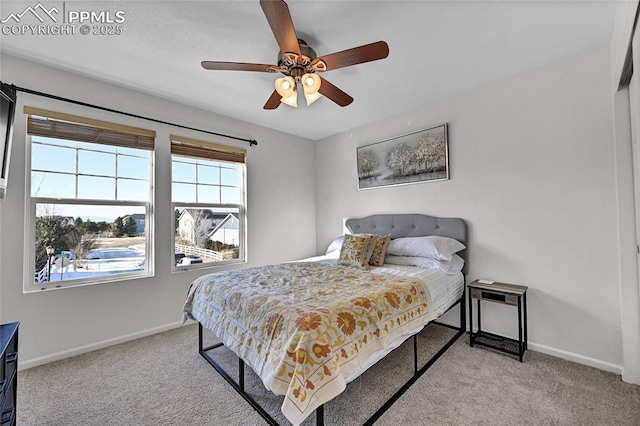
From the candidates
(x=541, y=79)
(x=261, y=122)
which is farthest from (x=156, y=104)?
(x=541, y=79)

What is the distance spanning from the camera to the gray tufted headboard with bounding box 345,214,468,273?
294 cm

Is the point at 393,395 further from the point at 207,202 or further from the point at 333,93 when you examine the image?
the point at 207,202

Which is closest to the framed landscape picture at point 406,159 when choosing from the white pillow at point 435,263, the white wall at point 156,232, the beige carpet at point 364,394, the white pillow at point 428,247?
the white pillow at point 428,247

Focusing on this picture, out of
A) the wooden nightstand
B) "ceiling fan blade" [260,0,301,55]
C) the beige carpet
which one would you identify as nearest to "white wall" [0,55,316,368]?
the beige carpet

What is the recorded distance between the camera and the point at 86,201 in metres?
2.62

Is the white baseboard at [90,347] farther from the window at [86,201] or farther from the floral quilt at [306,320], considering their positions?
the floral quilt at [306,320]

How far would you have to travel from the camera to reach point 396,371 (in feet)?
7.08

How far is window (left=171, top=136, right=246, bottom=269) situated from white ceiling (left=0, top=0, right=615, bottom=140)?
30.5 inches

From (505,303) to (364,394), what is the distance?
5.09 ft

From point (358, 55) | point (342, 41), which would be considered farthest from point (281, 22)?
point (342, 41)

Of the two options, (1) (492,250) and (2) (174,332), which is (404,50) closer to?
(1) (492,250)

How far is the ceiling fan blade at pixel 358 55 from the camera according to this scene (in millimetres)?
1649

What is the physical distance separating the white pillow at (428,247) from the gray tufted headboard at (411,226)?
0.49ft

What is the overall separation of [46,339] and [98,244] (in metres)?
0.91
